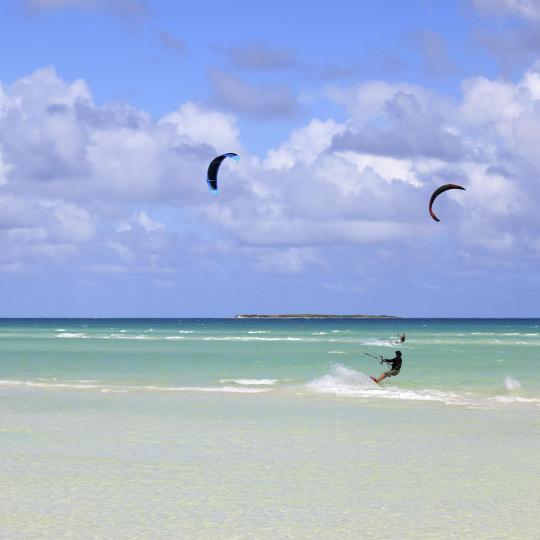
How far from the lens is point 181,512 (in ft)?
39.0

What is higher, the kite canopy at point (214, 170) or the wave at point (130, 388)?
the kite canopy at point (214, 170)

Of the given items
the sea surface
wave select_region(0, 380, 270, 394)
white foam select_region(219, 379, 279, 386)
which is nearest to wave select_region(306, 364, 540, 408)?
the sea surface

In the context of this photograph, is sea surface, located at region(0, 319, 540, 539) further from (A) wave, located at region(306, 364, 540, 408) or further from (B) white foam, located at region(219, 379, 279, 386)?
(B) white foam, located at region(219, 379, 279, 386)

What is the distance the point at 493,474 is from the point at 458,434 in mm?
4625

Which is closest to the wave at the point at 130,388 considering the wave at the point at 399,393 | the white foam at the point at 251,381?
the white foam at the point at 251,381

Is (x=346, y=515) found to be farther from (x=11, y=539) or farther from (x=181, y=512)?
(x=11, y=539)

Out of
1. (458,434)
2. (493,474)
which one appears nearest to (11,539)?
(493,474)

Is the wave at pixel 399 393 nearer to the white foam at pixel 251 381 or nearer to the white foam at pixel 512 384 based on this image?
the white foam at pixel 251 381

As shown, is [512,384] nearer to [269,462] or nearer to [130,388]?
[130,388]

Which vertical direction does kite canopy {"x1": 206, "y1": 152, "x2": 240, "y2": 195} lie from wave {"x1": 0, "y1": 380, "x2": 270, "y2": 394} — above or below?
above

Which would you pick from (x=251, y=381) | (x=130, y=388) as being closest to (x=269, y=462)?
(x=130, y=388)

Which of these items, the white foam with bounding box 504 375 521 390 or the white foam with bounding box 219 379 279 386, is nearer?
the white foam with bounding box 504 375 521 390

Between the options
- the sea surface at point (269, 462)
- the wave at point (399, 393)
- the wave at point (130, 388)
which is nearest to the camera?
the sea surface at point (269, 462)

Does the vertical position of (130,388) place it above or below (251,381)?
below
